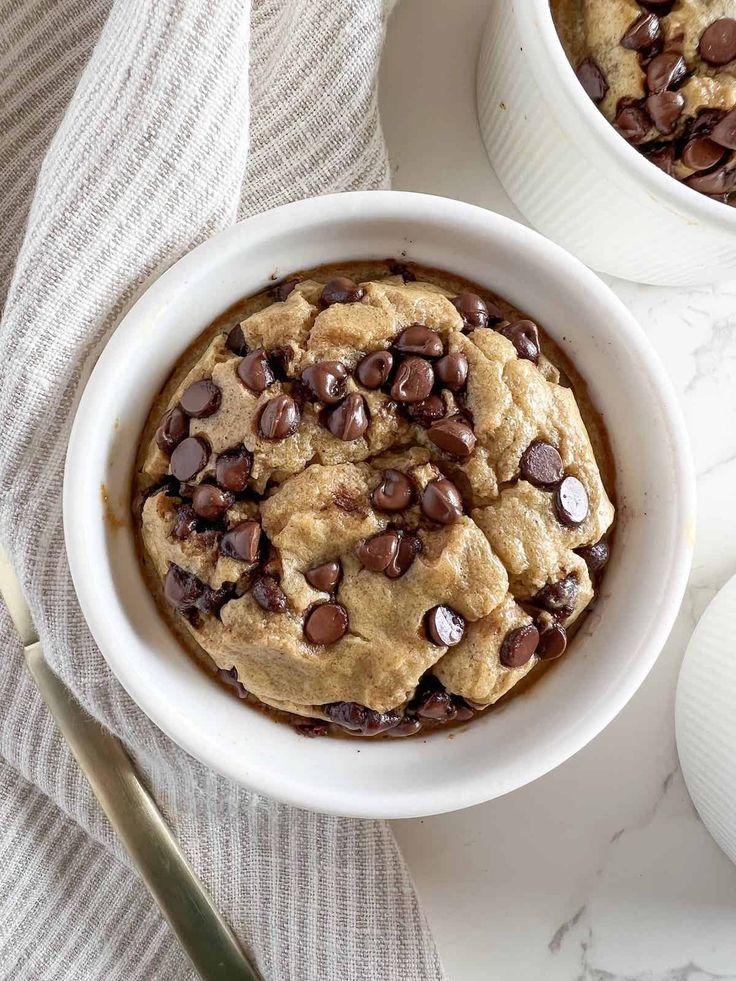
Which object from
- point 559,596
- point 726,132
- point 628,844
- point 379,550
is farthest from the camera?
point 628,844

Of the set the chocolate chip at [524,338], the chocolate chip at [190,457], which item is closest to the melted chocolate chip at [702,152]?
the chocolate chip at [524,338]

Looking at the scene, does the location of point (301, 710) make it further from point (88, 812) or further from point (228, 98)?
point (228, 98)

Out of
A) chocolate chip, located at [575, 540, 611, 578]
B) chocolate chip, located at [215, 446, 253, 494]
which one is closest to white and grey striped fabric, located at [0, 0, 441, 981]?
chocolate chip, located at [215, 446, 253, 494]

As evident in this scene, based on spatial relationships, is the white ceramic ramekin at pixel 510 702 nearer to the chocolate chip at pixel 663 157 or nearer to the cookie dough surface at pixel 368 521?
the cookie dough surface at pixel 368 521

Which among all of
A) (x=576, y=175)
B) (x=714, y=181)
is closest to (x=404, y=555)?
(x=576, y=175)

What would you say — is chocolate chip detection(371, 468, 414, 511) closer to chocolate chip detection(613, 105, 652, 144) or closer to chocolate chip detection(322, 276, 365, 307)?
chocolate chip detection(322, 276, 365, 307)

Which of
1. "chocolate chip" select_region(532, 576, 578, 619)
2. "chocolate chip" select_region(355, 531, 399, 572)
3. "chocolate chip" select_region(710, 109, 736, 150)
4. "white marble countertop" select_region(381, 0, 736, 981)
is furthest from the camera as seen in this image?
"white marble countertop" select_region(381, 0, 736, 981)

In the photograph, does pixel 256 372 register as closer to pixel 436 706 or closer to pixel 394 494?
pixel 394 494

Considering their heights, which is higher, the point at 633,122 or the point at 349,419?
the point at 633,122
